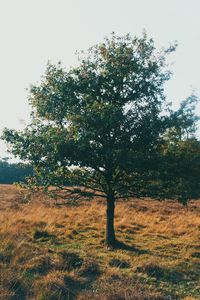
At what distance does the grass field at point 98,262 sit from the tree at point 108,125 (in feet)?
7.86

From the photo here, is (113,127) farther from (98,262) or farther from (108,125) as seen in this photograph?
(98,262)

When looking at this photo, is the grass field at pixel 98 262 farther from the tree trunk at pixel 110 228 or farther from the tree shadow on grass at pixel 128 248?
the tree trunk at pixel 110 228

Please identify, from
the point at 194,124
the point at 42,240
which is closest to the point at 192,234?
the point at 194,124

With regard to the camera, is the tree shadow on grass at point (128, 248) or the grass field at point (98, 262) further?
the tree shadow on grass at point (128, 248)

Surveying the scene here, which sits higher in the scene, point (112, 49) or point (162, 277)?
point (112, 49)

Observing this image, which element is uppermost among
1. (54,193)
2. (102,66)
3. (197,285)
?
(102,66)

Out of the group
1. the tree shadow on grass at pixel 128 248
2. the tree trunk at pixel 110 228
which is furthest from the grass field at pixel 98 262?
the tree trunk at pixel 110 228

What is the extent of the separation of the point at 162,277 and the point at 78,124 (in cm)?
731

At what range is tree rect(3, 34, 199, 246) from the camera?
1727 cm

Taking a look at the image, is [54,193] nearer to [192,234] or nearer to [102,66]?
[102,66]

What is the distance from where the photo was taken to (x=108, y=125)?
16.8 meters

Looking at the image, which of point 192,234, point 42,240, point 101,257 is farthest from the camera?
point 192,234

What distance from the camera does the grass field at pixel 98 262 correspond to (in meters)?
10.8

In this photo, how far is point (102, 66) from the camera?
18406 mm
